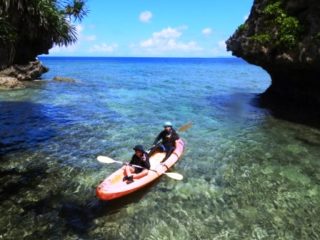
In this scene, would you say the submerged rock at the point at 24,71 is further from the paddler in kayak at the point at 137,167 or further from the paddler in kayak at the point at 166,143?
the paddler in kayak at the point at 137,167

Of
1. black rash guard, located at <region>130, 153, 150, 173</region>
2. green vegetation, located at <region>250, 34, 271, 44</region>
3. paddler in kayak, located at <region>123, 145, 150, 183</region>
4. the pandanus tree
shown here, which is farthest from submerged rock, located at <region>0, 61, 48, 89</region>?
paddler in kayak, located at <region>123, 145, 150, 183</region>

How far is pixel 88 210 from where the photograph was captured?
33.4 feet

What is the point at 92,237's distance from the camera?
8.84 meters

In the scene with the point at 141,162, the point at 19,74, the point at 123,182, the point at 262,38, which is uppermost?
the point at 262,38

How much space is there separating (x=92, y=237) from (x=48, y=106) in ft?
61.7

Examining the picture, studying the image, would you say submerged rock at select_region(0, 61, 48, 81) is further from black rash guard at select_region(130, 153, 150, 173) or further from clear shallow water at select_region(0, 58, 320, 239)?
black rash guard at select_region(130, 153, 150, 173)

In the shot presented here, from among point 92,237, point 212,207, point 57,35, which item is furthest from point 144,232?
point 57,35

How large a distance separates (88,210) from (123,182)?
1477 mm

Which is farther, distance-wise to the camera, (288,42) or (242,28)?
(242,28)

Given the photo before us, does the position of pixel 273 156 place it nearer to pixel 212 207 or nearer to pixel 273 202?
pixel 273 202

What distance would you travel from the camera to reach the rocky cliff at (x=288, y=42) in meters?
19.2

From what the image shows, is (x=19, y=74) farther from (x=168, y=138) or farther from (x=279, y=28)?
(x=168, y=138)

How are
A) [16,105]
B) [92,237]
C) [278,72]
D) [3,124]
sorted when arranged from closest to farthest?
[92,237], [3,124], [16,105], [278,72]

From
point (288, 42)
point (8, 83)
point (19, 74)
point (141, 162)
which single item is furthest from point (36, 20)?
point (19, 74)
